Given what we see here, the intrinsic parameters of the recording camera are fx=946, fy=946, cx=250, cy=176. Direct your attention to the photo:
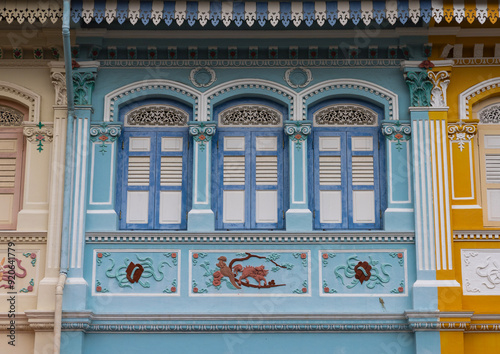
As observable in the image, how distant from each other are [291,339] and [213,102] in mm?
3388

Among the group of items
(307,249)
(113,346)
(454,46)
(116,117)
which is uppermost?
(454,46)

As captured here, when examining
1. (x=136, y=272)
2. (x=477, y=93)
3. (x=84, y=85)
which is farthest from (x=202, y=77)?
(x=477, y=93)

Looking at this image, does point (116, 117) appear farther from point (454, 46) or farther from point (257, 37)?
point (454, 46)

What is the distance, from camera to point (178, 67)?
13070mm

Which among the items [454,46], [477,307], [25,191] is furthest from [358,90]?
[25,191]

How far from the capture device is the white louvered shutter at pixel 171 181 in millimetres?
12680

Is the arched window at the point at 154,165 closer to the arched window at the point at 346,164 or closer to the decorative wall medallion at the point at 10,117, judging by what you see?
the decorative wall medallion at the point at 10,117

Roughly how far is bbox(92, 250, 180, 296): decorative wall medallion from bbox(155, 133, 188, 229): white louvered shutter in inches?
20.7

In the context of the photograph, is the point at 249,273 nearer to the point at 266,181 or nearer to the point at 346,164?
the point at 266,181

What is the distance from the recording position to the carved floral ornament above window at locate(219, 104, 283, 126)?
514 inches

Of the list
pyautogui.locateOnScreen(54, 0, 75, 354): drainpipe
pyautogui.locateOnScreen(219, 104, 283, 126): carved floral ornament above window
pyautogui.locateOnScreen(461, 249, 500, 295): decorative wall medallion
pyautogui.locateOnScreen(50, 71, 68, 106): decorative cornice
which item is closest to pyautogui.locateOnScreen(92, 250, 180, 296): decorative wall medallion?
pyautogui.locateOnScreen(54, 0, 75, 354): drainpipe

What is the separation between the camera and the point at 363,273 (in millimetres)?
12219

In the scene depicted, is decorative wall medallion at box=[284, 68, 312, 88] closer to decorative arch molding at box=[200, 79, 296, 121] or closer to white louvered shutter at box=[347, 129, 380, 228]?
decorative arch molding at box=[200, 79, 296, 121]

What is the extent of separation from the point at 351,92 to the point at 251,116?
1.41 meters
